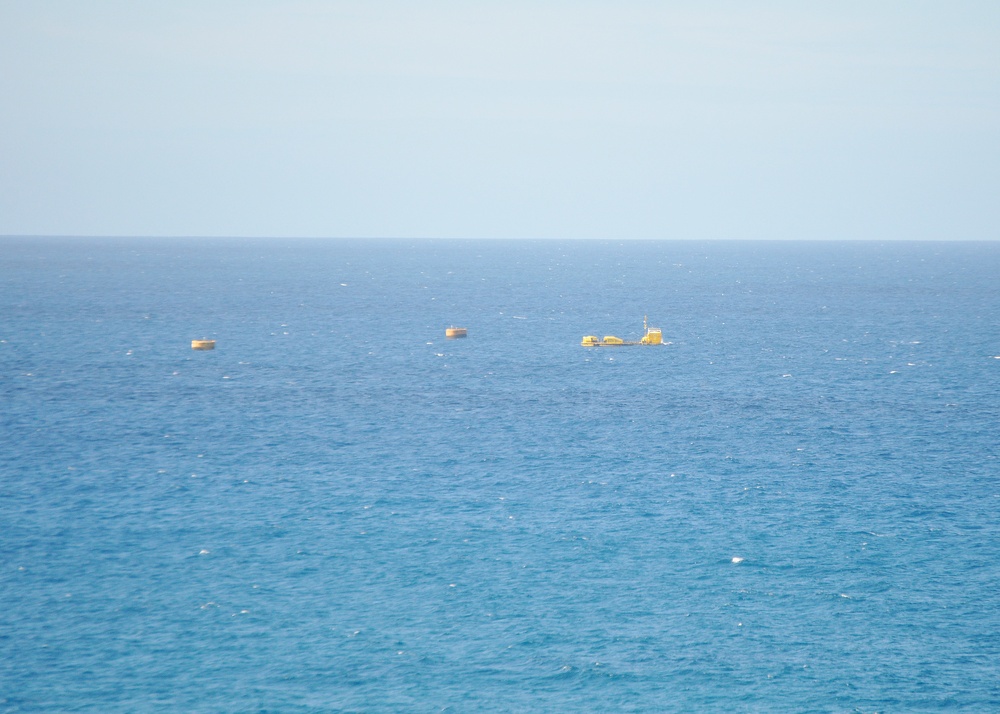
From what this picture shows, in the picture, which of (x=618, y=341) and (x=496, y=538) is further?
(x=618, y=341)

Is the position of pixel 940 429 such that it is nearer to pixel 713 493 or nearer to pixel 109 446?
pixel 713 493

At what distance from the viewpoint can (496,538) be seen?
54000 millimetres

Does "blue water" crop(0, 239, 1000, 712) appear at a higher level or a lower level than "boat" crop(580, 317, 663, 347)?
lower

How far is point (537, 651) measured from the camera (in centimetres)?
4128

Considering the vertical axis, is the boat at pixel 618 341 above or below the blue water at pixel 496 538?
above

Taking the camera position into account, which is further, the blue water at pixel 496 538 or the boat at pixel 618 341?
the boat at pixel 618 341

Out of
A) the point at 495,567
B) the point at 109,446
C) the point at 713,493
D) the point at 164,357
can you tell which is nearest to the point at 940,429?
the point at 713,493

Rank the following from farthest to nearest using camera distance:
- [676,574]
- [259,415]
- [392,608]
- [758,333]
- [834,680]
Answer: [758,333] → [259,415] → [676,574] → [392,608] → [834,680]

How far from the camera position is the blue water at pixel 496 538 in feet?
129

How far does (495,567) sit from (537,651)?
9.02 m

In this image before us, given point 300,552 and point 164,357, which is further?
point 164,357

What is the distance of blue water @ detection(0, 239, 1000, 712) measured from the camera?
39188 mm

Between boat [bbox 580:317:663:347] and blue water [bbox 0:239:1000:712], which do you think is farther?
boat [bbox 580:317:663:347]

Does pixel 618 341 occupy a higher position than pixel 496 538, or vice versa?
pixel 618 341
